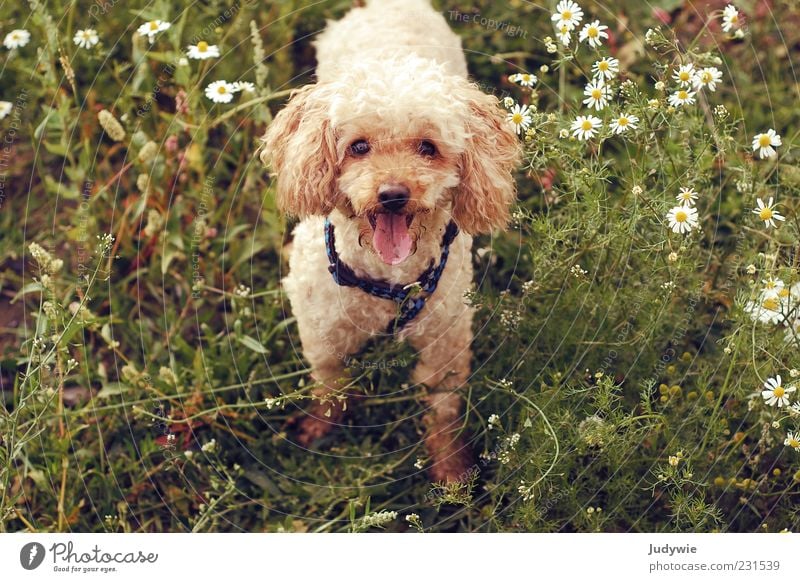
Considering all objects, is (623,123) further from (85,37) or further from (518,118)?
(85,37)

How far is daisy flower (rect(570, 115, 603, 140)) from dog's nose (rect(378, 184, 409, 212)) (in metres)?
0.78

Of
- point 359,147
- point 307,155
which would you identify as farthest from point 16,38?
point 359,147

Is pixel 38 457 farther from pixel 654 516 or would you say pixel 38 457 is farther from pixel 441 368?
pixel 654 516

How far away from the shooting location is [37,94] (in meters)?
4.27

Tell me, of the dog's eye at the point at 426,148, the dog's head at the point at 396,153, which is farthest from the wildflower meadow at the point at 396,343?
the dog's eye at the point at 426,148

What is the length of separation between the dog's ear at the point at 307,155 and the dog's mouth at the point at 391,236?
22 cm

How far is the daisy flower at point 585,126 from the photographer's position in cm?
316

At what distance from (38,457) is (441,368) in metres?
1.71

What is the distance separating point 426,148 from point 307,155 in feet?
1.39

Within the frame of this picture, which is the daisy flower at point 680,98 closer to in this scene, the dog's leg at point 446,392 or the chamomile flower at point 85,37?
the dog's leg at point 446,392

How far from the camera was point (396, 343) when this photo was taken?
3572mm

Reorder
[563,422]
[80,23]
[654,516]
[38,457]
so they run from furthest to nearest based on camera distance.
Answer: [80,23] < [38,457] < [654,516] < [563,422]

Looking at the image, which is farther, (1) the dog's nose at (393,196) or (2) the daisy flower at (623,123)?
(2) the daisy flower at (623,123)
